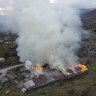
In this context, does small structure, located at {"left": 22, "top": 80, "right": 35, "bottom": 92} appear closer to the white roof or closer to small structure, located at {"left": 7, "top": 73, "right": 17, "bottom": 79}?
the white roof

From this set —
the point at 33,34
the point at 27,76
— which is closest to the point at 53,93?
the point at 27,76

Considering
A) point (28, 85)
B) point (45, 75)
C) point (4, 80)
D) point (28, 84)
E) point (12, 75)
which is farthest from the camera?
point (12, 75)

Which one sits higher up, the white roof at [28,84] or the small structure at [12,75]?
the small structure at [12,75]

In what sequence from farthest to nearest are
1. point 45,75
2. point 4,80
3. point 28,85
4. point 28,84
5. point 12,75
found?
point 12,75, point 45,75, point 4,80, point 28,84, point 28,85

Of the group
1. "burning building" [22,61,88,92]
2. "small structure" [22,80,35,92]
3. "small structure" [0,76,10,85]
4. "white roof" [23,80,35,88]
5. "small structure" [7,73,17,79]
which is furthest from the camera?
"small structure" [7,73,17,79]

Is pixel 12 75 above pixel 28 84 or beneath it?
above

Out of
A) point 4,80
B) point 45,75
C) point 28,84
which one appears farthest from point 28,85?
point 4,80

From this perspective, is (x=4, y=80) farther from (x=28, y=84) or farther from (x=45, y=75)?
(x=45, y=75)

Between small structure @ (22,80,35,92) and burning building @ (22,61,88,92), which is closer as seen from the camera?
small structure @ (22,80,35,92)

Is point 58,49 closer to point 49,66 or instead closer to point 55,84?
point 49,66

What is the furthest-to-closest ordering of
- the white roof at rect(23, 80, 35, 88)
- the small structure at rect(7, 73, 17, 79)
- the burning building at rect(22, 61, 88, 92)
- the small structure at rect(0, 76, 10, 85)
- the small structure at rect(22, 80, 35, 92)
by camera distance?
the small structure at rect(7, 73, 17, 79)
the small structure at rect(0, 76, 10, 85)
the burning building at rect(22, 61, 88, 92)
the white roof at rect(23, 80, 35, 88)
the small structure at rect(22, 80, 35, 92)

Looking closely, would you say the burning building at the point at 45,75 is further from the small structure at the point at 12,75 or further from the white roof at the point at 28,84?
the small structure at the point at 12,75
